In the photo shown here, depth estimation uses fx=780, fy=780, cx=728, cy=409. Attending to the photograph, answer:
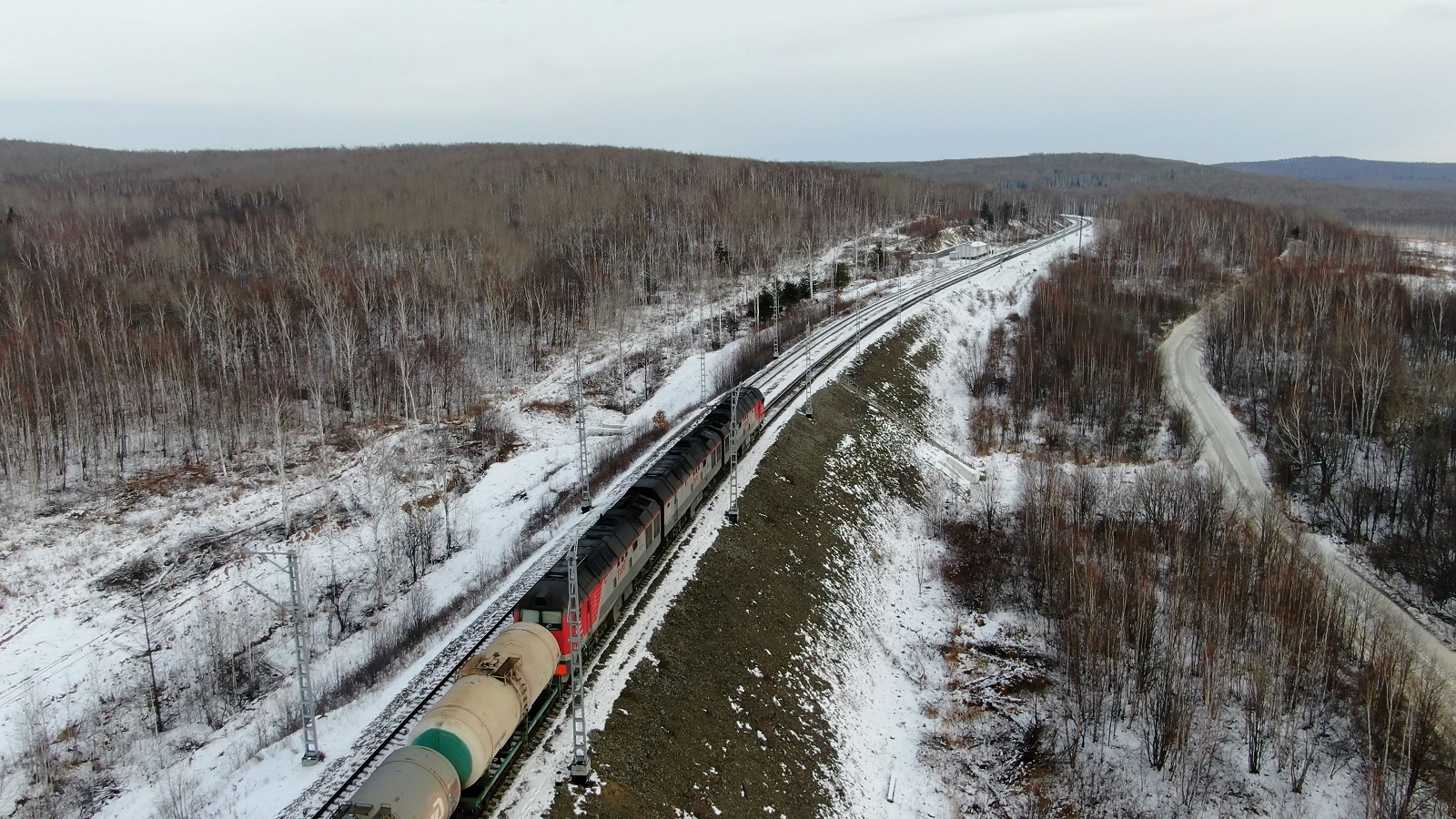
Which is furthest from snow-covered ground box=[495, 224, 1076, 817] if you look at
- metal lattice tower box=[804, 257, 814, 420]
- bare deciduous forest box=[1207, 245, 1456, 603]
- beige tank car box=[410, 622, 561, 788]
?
bare deciduous forest box=[1207, 245, 1456, 603]

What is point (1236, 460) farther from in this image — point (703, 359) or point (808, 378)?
point (703, 359)

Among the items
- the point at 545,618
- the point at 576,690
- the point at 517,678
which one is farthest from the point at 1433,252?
the point at 517,678

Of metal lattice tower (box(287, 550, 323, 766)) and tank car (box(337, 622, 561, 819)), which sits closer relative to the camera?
tank car (box(337, 622, 561, 819))

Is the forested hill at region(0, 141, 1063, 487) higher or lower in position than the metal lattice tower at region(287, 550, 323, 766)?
higher

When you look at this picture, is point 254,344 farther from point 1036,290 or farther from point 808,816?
point 1036,290

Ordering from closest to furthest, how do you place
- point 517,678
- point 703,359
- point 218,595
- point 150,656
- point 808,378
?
point 517,678 → point 150,656 → point 218,595 → point 808,378 → point 703,359

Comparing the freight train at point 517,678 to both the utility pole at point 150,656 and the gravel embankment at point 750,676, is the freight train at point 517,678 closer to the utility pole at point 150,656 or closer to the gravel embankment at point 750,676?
the gravel embankment at point 750,676

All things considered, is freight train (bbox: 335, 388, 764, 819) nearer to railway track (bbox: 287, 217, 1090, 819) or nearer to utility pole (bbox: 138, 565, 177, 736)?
railway track (bbox: 287, 217, 1090, 819)
